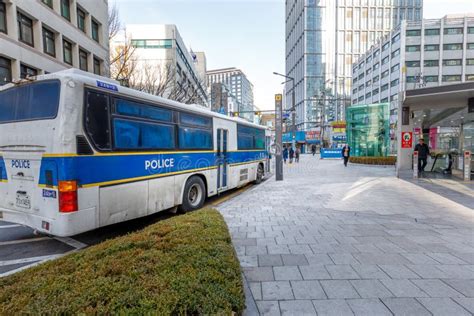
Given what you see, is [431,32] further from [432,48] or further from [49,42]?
[49,42]

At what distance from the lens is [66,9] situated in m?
18.1

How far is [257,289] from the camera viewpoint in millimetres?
2852

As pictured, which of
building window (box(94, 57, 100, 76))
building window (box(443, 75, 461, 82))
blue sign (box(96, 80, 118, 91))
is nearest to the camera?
blue sign (box(96, 80, 118, 91))

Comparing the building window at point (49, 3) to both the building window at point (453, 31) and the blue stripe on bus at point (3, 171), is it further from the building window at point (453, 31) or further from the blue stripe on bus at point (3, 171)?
the building window at point (453, 31)

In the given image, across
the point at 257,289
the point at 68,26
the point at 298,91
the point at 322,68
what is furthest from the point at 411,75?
the point at 257,289

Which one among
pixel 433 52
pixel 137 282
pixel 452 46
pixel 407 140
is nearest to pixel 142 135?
pixel 137 282

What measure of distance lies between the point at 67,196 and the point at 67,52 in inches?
786

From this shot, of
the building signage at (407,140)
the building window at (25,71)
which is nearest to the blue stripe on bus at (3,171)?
the building signage at (407,140)

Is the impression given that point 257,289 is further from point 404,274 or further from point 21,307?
point 21,307

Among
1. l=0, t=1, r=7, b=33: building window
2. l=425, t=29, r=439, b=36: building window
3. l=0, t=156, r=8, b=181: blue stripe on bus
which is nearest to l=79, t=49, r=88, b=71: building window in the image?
l=0, t=1, r=7, b=33: building window

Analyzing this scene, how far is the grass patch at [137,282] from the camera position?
1.93 meters

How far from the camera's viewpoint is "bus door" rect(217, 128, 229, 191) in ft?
25.2

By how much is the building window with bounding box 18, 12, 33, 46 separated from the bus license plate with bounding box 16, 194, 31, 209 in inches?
642

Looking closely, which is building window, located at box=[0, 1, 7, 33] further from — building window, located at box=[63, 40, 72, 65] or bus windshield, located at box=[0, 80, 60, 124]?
bus windshield, located at box=[0, 80, 60, 124]
